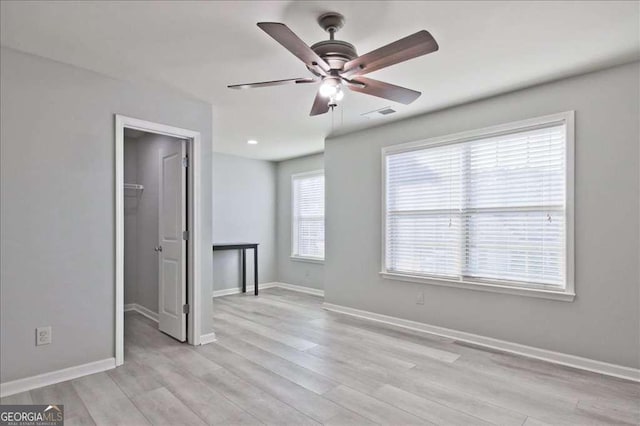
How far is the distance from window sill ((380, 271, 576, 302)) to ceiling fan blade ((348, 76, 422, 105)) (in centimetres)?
207

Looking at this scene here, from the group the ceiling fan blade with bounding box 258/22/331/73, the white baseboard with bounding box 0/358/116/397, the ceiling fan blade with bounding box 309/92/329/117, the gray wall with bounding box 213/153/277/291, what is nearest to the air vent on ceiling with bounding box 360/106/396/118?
the ceiling fan blade with bounding box 309/92/329/117

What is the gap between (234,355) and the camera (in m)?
3.31

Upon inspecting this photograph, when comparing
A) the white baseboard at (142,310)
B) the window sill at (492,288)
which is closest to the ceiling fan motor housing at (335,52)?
the window sill at (492,288)

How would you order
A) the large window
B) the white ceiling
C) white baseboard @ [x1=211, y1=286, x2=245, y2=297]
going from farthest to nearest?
the large window → white baseboard @ [x1=211, y1=286, x2=245, y2=297] → the white ceiling

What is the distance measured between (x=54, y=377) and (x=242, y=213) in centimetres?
408

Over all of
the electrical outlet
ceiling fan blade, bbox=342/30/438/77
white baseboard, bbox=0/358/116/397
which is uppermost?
ceiling fan blade, bbox=342/30/438/77

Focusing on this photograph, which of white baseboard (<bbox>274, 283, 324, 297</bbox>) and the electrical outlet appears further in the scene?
white baseboard (<bbox>274, 283, 324, 297</bbox>)

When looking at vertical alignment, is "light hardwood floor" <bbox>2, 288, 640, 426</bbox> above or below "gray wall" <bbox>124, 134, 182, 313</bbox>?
below

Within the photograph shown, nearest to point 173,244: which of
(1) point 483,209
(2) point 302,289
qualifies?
(2) point 302,289

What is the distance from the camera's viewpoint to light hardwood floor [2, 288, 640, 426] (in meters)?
2.28

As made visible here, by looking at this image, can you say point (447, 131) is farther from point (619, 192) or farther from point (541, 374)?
point (541, 374)

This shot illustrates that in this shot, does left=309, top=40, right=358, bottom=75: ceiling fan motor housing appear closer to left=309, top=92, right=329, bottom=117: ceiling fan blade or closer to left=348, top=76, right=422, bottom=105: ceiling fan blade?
left=348, top=76, right=422, bottom=105: ceiling fan blade

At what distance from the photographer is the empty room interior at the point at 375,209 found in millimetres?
2268

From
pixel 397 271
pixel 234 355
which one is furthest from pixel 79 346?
pixel 397 271
